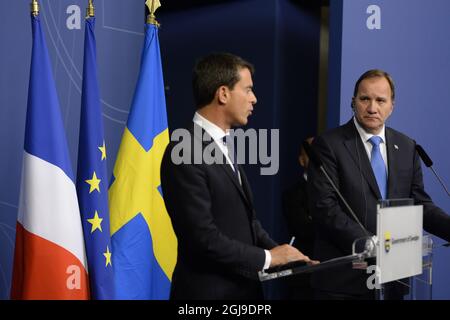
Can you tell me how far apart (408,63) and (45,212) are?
2693mm

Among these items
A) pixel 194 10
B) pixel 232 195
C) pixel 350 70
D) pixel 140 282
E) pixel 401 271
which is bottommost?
pixel 140 282

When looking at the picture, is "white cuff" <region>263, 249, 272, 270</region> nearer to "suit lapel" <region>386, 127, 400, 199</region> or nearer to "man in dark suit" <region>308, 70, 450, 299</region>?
"man in dark suit" <region>308, 70, 450, 299</region>

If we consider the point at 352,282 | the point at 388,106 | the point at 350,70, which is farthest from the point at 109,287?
the point at 350,70

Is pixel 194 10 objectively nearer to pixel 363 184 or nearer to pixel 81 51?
pixel 81 51

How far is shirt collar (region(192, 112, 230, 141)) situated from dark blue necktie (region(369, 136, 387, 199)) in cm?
91

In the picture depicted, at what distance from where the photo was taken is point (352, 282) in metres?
3.18

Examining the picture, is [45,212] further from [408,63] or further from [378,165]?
[408,63]

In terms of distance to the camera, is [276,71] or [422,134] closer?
[422,134]

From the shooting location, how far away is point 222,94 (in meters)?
2.68

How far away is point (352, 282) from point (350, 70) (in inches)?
76.6

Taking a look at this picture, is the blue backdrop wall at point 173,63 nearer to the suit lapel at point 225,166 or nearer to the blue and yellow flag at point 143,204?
the blue and yellow flag at point 143,204

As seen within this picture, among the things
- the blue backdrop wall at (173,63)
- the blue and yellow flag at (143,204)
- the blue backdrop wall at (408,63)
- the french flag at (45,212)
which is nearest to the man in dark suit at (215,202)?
the french flag at (45,212)

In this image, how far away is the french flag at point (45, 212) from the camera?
3553mm

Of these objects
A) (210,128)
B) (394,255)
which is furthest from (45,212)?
(394,255)
